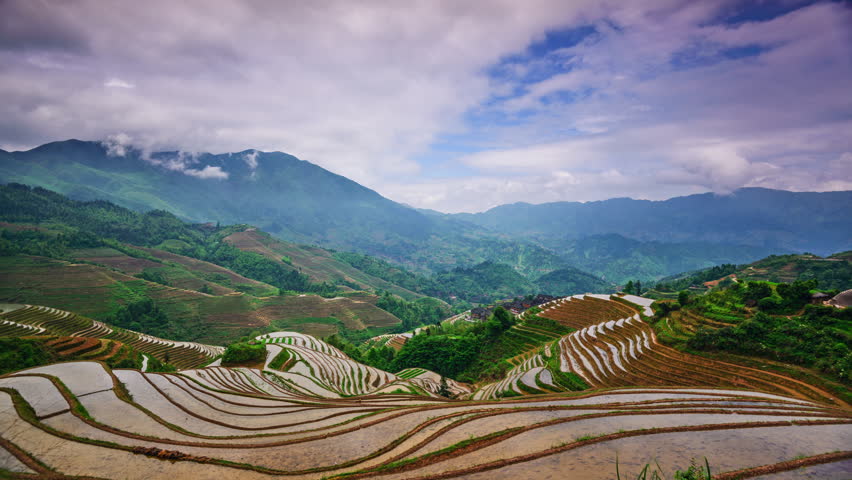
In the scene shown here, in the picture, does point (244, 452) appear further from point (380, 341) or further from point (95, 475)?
point (380, 341)

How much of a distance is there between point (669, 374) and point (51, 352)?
154 ft

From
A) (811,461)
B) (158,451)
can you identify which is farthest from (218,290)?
(811,461)

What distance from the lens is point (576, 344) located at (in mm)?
30641

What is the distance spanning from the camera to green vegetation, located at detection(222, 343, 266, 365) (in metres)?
32.7

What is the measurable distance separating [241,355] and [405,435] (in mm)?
28927

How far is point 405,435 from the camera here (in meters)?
11.9

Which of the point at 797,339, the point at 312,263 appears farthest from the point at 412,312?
the point at 797,339

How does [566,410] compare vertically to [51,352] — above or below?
above

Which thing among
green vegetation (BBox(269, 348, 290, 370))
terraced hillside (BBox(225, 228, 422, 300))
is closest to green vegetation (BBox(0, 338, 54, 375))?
green vegetation (BBox(269, 348, 290, 370))

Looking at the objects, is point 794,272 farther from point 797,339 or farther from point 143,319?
point 143,319

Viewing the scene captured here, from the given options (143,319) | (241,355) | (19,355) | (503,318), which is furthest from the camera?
(143,319)

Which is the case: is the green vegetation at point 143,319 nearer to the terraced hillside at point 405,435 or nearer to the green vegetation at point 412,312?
the green vegetation at point 412,312

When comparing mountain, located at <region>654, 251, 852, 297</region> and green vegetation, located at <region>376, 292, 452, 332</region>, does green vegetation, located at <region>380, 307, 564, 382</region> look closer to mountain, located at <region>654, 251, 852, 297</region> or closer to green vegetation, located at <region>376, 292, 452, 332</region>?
mountain, located at <region>654, 251, 852, 297</region>

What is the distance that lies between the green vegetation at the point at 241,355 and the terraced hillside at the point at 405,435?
703 inches
